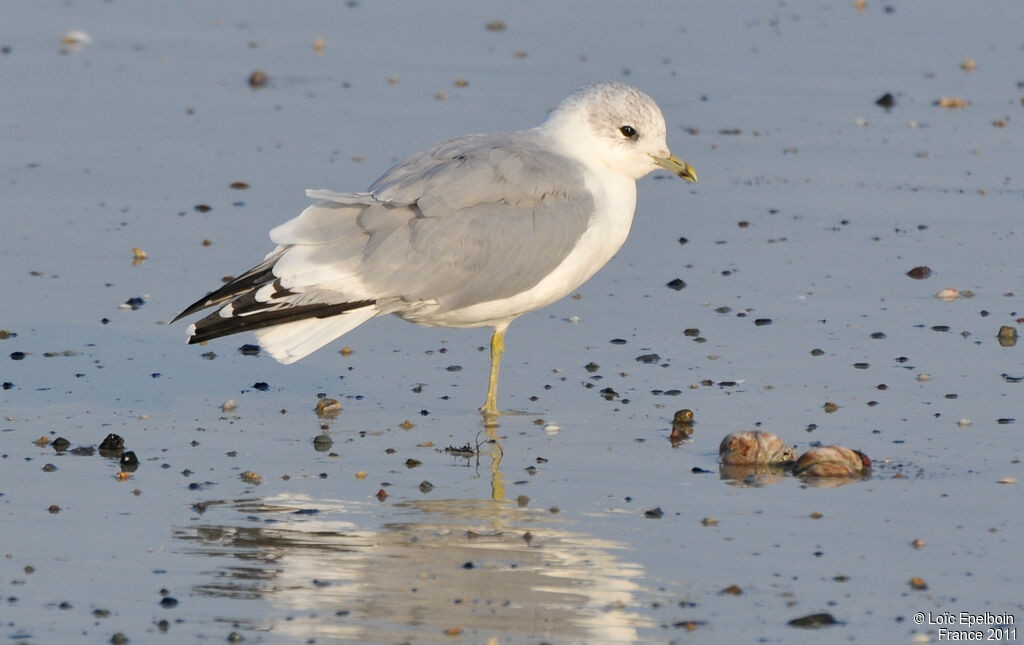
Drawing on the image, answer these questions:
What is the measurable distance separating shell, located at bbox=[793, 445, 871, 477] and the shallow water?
0.09m

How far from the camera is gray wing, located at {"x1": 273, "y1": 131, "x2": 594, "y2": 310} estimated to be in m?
7.06

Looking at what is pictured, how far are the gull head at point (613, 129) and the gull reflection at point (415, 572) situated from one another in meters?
2.06

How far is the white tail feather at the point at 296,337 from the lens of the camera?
273 inches

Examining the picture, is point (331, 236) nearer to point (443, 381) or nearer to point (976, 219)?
point (443, 381)

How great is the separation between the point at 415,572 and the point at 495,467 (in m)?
1.21

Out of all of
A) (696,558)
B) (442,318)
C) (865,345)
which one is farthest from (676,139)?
(696,558)

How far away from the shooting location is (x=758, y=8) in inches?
618

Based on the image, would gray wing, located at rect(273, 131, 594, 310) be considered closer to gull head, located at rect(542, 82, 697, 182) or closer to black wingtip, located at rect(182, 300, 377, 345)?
black wingtip, located at rect(182, 300, 377, 345)

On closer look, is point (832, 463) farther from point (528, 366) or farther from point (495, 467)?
point (528, 366)

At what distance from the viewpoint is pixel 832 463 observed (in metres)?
6.40

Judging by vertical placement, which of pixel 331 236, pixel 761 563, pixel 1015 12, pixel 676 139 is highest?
pixel 1015 12

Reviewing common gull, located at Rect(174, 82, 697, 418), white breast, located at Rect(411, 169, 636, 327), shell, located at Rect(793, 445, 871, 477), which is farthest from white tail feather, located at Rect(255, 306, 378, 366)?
shell, located at Rect(793, 445, 871, 477)

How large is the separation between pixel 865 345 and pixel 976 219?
2.27m

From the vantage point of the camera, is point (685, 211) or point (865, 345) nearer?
point (865, 345)
